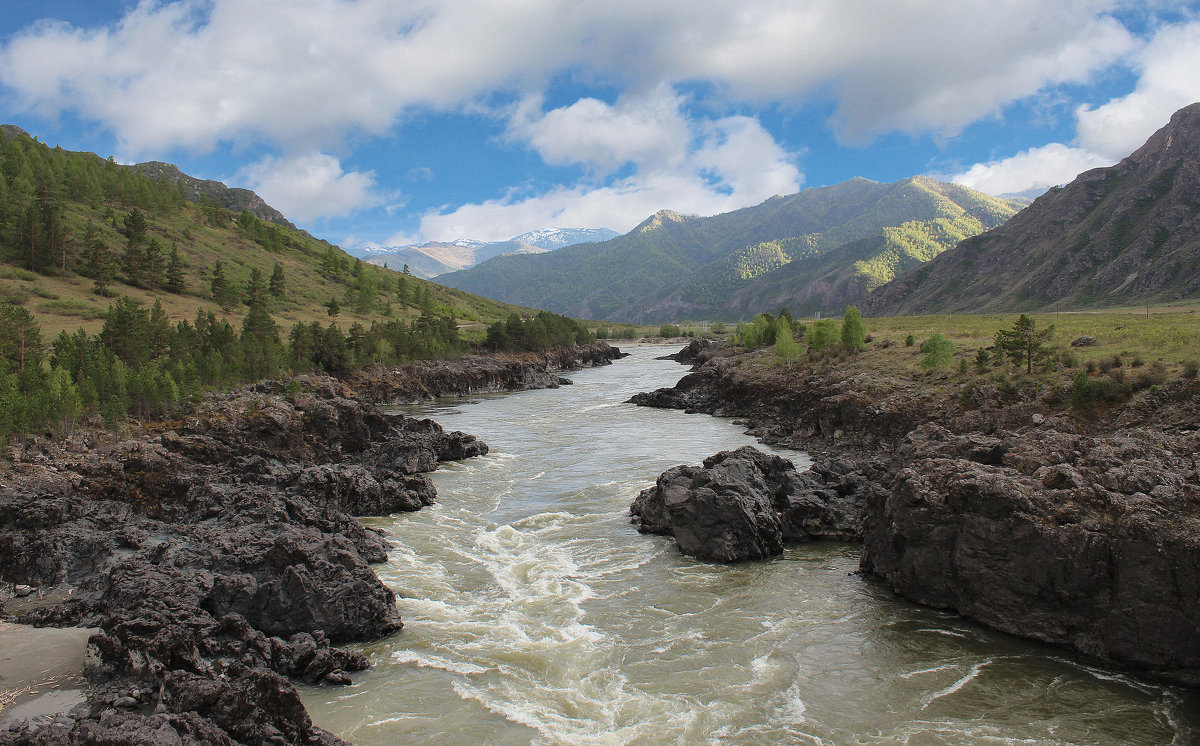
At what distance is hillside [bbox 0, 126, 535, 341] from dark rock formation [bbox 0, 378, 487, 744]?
43493mm

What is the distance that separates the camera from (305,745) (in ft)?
38.6

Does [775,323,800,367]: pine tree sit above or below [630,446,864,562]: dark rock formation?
above

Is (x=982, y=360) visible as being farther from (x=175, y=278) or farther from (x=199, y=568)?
(x=175, y=278)

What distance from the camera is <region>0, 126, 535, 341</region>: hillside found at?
3123 inches

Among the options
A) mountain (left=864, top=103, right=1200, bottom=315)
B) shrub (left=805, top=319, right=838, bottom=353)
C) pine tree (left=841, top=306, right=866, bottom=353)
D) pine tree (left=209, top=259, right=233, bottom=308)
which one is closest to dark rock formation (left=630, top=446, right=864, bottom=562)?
pine tree (left=841, top=306, right=866, bottom=353)

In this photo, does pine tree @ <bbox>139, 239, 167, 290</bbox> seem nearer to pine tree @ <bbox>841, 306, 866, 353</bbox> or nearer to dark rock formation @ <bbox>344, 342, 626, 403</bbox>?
dark rock formation @ <bbox>344, 342, 626, 403</bbox>

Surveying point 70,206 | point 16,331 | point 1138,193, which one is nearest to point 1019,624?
point 16,331

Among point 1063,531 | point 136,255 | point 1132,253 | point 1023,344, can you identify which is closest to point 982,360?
point 1023,344

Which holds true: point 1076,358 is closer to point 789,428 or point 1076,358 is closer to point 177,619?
point 789,428

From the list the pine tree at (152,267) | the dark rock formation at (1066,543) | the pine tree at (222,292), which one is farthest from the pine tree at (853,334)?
the pine tree at (152,267)

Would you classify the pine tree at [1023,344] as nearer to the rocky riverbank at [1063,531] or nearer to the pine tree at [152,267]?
the rocky riverbank at [1063,531]

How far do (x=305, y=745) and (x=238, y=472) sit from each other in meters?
21.5

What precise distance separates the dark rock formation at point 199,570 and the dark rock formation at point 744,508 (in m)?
10.9

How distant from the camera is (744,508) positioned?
937 inches
